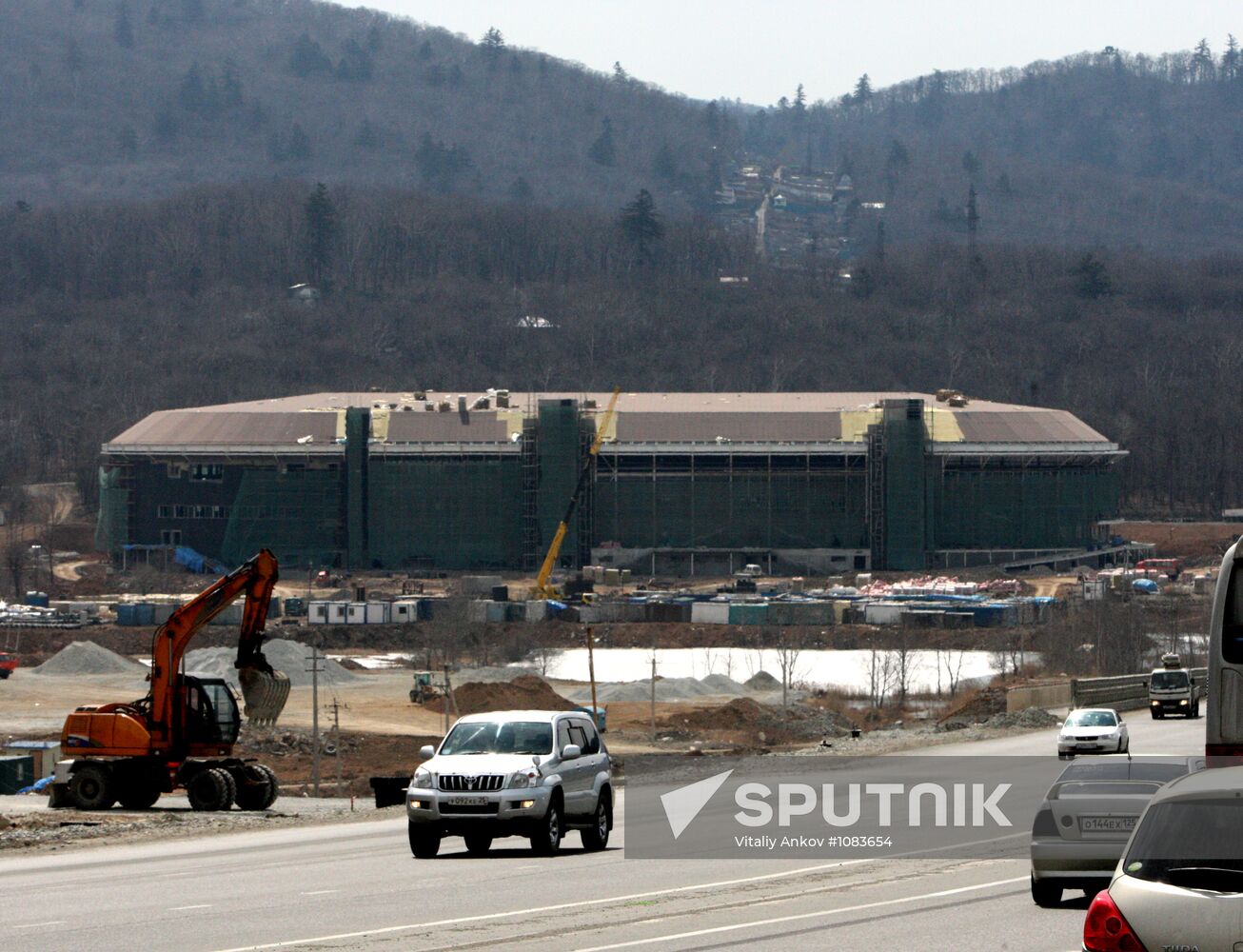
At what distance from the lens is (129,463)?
16350 cm

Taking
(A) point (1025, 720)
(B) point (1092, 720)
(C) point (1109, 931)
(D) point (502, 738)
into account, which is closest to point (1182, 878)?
(C) point (1109, 931)

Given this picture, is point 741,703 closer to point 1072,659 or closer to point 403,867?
point 1072,659

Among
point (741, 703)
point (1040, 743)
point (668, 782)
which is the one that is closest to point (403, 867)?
point (668, 782)

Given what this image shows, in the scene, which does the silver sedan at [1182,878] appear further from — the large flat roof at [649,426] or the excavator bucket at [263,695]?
the large flat roof at [649,426]

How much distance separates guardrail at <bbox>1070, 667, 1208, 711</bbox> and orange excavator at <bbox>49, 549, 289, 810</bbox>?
32.1 meters

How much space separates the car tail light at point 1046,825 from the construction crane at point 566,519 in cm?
12384

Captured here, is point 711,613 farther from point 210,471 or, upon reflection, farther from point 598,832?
point 598,832

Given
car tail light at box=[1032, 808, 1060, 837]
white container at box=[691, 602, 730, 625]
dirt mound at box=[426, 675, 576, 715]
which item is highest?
car tail light at box=[1032, 808, 1060, 837]

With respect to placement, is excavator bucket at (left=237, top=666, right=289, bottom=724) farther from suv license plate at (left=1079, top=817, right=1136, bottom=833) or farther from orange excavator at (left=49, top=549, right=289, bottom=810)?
suv license plate at (left=1079, top=817, right=1136, bottom=833)

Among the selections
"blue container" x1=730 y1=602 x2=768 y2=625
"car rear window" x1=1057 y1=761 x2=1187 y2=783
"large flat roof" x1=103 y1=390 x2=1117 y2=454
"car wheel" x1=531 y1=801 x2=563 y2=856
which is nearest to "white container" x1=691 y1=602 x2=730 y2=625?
"blue container" x1=730 y1=602 x2=768 y2=625

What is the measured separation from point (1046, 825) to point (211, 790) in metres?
21.6

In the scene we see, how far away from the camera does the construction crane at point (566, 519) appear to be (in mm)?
145375

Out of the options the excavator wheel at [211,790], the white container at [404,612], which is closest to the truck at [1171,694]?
the excavator wheel at [211,790]

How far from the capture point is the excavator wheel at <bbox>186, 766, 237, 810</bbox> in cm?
3903
